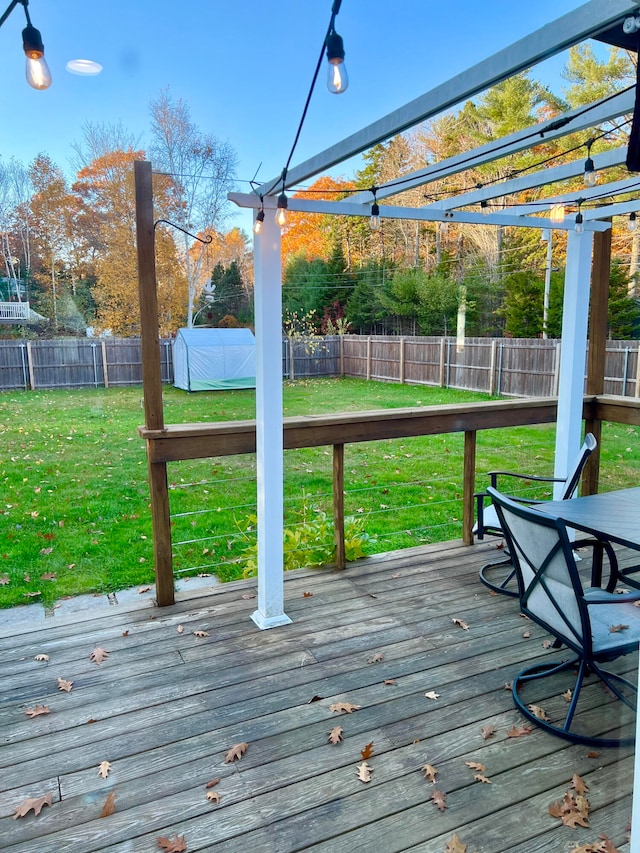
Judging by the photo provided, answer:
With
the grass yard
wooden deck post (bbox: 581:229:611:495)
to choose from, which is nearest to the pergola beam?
the grass yard

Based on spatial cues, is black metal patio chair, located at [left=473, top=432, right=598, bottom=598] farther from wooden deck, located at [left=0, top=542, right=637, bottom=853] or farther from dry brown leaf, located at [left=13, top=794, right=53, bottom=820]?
dry brown leaf, located at [left=13, top=794, right=53, bottom=820]

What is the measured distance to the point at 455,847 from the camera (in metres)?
1.46

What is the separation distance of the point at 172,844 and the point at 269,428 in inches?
64.5

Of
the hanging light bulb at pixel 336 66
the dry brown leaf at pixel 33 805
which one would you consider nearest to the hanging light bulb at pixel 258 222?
the hanging light bulb at pixel 336 66

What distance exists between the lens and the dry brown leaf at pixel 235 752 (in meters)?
1.81

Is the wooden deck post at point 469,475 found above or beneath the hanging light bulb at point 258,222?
beneath

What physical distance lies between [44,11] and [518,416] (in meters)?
3.41

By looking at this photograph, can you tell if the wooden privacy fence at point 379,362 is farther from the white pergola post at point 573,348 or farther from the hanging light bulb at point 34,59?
the hanging light bulb at point 34,59

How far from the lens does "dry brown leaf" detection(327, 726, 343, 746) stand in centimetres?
189

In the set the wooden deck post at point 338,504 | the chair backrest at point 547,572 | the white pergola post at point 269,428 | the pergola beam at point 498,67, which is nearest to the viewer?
the pergola beam at point 498,67

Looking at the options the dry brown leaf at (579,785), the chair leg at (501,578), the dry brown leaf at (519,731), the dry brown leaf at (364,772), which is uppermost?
the dry brown leaf at (579,785)

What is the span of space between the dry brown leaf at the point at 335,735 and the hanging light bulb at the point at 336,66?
1.95 m

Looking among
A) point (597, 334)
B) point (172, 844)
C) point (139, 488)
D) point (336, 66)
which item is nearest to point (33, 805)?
point (172, 844)

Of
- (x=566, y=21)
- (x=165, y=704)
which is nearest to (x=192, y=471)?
(x=165, y=704)
